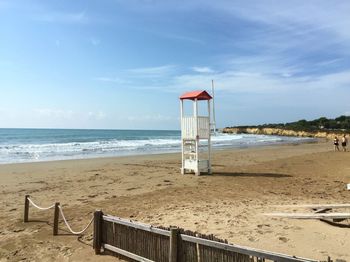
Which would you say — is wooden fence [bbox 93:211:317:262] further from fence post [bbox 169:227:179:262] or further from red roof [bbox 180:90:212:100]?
red roof [bbox 180:90:212:100]

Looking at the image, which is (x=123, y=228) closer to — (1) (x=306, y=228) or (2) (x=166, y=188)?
(1) (x=306, y=228)

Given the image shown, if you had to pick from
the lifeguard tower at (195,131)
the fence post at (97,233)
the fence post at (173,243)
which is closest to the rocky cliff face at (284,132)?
the lifeguard tower at (195,131)

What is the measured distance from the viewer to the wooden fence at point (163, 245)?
5398 millimetres

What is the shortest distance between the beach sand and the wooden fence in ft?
1.56

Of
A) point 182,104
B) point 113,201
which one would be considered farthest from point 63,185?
point 182,104

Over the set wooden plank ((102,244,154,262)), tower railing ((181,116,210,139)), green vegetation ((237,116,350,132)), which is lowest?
wooden plank ((102,244,154,262))

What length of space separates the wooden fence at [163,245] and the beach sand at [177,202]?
1.56 feet

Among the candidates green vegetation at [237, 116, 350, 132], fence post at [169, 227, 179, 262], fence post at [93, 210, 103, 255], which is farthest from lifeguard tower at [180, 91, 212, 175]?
green vegetation at [237, 116, 350, 132]

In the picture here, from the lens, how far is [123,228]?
745cm

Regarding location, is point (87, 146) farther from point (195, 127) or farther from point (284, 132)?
point (284, 132)

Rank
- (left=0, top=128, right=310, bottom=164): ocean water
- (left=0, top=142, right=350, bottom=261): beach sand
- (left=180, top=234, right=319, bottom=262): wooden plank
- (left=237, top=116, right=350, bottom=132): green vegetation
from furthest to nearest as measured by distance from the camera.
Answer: (left=237, top=116, right=350, bottom=132): green vegetation, (left=0, top=128, right=310, bottom=164): ocean water, (left=0, top=142, right=350, bottom=261): beach sand, (left=180, top=234, right=319, bottom=262): wooden plank

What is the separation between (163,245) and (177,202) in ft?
18.3

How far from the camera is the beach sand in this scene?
25.7ft

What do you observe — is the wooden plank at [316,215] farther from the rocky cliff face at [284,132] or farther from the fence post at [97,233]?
the rocky cliff face at [284,132]
